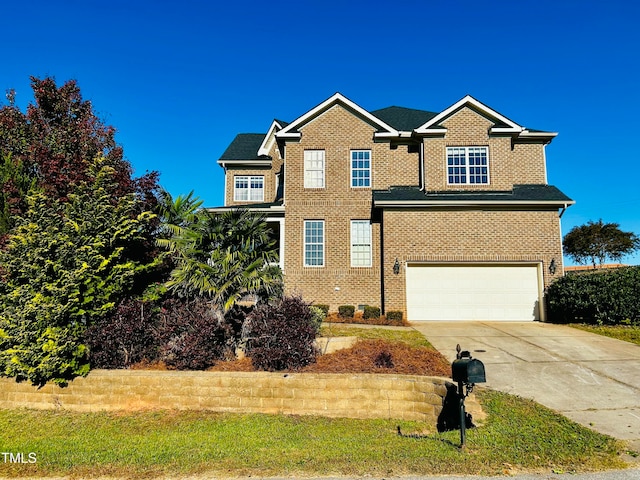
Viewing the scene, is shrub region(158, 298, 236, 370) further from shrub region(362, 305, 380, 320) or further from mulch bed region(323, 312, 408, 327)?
shrub region(362, 305, 380, 320)

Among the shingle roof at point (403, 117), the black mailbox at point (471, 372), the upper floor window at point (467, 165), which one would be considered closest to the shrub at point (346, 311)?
the upper floor window at point (467, 165)

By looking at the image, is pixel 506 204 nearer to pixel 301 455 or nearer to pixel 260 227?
pixel 260 227

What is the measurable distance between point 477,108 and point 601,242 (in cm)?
3322

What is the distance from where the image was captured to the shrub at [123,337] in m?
7.29

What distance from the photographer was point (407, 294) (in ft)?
52.8

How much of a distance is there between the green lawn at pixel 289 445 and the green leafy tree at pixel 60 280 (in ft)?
3.16

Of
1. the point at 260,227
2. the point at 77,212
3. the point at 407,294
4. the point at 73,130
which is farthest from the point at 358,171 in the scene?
the point at 77,212

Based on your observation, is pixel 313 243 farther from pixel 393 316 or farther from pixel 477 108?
pixel 477 108

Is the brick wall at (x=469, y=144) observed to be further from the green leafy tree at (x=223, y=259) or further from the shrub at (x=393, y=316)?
the green leafy tree at (x=223, y=259)

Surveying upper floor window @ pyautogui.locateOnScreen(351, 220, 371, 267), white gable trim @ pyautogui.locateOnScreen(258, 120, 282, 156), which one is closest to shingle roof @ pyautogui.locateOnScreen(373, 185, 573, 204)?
upper floor window @ pyautogui.locateOnScreen(351, 220, 371, 267)

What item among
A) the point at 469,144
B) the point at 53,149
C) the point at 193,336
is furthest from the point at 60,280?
the point at 469,144

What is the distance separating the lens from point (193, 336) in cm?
750

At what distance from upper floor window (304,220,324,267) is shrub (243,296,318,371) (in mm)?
8624

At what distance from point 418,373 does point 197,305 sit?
461 centimetres
